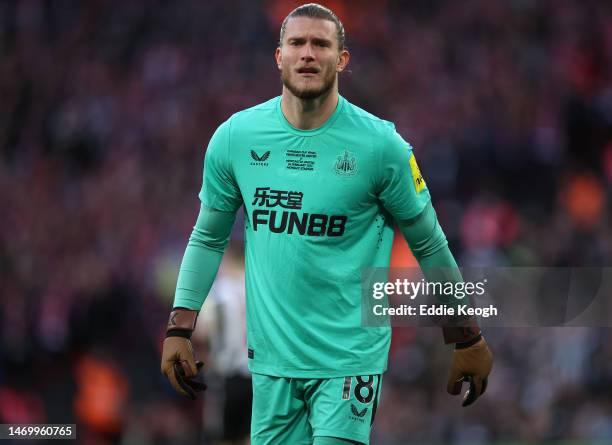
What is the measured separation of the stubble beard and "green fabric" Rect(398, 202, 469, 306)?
581 millimetres

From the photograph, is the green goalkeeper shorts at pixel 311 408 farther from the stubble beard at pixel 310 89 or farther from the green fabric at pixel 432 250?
the stubble beard at pixel 310 89

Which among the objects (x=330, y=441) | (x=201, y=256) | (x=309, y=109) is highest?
(x=309, y=109)

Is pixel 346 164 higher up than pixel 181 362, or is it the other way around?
pixel 346 164

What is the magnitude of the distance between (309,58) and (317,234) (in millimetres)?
657

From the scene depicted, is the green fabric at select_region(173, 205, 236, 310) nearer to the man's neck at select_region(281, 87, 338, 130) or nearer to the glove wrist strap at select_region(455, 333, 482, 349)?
the man's neck at select_region(281, 87, 338, 130)

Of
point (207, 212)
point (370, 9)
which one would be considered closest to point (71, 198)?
point (370, 9)

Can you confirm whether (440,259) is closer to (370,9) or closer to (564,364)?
(564,364)

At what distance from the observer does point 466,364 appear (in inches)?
192

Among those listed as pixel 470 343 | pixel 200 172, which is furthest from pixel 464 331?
pixel 200 172

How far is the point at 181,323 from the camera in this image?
4.92 meters

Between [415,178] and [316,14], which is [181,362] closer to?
[415,178]

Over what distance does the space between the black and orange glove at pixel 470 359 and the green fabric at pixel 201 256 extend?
0.97m

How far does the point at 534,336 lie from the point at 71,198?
19.9 ft

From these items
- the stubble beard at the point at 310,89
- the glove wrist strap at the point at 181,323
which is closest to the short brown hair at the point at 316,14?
the stubble beard at the point at 310,89
